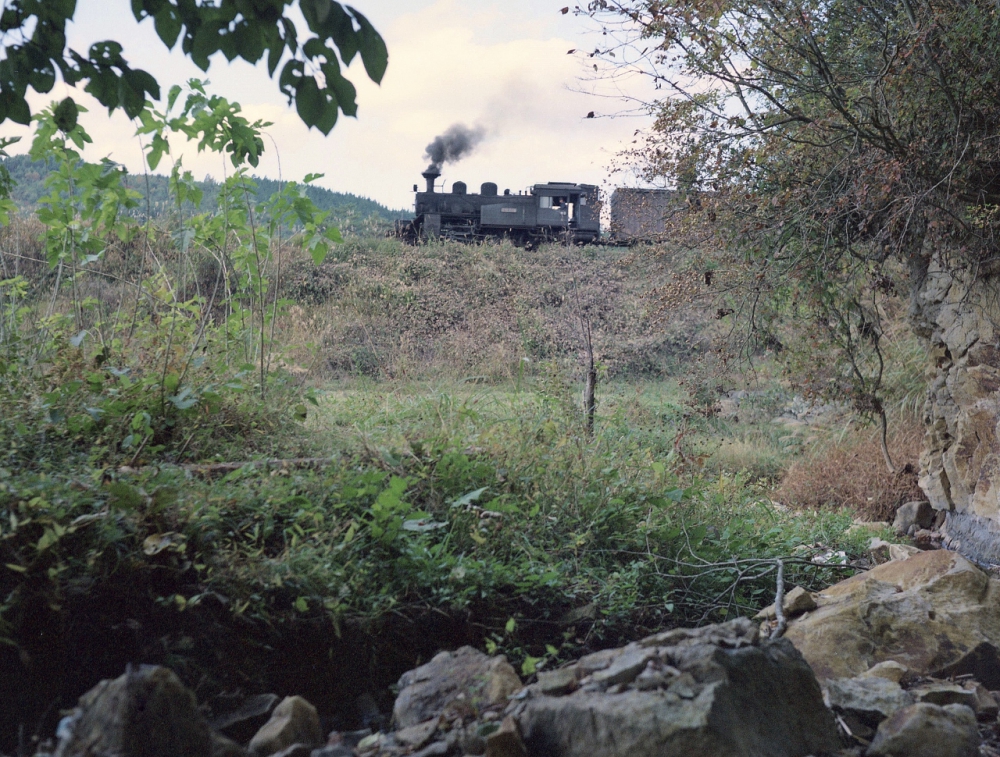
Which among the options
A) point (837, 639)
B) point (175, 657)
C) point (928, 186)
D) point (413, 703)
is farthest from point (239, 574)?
Result: point (928, 186)

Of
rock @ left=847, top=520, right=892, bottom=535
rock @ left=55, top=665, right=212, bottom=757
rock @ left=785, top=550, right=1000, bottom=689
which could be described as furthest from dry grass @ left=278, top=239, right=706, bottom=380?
rock @ left=55, top=665, right=212, bottom=757

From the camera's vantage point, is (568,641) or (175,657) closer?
(175,657)

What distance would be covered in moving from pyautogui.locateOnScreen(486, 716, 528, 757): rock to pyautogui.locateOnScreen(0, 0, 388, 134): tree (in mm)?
1702

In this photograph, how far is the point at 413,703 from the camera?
2340 millimetres

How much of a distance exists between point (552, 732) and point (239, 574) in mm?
1221

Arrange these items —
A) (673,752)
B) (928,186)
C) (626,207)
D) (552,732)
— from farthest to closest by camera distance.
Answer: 1. (626,207)
2. (928,186)
3. (552,732)
4. (673,752)

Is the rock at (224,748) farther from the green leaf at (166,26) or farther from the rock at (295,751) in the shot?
the green leaf at (166,26)

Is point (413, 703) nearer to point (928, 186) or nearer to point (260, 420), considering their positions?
point (260, 420)

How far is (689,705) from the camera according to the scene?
1.93m

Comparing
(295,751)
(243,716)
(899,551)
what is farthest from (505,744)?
(899,551)

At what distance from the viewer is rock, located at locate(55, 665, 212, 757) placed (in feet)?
5.33

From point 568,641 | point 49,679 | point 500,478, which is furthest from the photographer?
point 500,478

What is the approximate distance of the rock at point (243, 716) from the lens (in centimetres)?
221

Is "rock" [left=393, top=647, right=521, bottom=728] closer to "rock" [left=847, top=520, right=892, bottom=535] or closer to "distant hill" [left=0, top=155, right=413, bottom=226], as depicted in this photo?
"distant hill" [left=0, top=155, right=413, bottom=226]
